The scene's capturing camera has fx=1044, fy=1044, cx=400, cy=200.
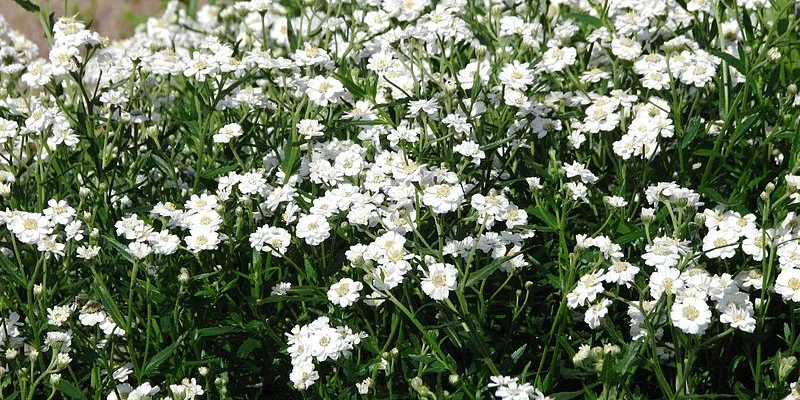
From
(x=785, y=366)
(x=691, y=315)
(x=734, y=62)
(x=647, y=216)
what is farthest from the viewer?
(x=734, y=62)

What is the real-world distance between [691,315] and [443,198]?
69cm

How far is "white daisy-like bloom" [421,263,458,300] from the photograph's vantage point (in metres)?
2.55

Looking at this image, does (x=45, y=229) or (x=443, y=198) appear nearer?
(x=443, y=198)

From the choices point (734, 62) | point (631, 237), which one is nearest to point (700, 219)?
point (631, 237)

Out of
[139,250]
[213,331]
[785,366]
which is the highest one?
[139,250]

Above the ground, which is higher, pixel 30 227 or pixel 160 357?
pixel 30 227

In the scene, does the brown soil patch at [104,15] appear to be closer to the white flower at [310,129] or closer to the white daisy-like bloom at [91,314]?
the white flower at [310,129]

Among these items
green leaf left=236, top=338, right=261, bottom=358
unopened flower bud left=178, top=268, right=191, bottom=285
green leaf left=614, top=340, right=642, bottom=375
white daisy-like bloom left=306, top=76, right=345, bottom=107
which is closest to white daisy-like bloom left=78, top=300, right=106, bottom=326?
unopened flower bud left=178, top=268, right=191, bottom=285

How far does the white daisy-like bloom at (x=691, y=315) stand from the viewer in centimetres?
239

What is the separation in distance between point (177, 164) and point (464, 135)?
1.07m

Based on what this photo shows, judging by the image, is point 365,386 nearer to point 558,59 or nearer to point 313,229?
point 313,229

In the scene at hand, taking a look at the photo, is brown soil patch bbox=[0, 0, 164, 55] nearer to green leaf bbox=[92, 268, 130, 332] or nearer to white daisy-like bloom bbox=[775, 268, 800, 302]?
green leaf bbox=[92, 268, 130, 332]

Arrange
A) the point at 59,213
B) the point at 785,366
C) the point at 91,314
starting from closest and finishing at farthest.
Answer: the point at 785,366, the point at 91,314, the point at 59,213

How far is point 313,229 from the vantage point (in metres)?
2.84
